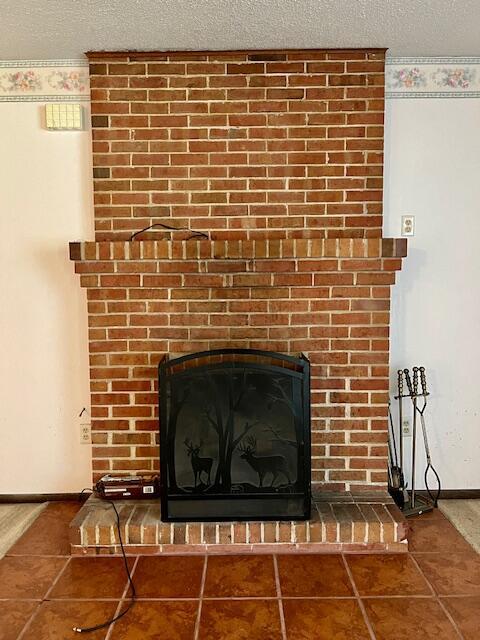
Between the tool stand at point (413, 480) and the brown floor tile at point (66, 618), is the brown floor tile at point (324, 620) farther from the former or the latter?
the tool stand at point (413, 480)

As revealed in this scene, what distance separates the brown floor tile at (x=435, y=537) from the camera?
2.17 meters

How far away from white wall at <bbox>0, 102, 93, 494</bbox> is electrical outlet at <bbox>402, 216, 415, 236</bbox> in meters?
1.59

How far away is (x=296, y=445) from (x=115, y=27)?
196 centimetres

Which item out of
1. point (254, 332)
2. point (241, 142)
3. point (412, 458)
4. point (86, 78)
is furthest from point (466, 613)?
point (86, 78)

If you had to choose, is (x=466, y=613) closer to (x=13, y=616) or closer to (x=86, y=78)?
(x=13, y=616)

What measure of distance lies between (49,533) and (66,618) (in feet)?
2.11

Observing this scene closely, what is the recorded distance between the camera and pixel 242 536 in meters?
2.13

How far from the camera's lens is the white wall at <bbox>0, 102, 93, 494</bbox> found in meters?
2.47

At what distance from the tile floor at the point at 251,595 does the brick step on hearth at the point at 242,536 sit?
42mm

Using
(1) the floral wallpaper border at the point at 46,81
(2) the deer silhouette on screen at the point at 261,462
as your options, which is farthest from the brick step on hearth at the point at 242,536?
(1) the floral wallpaper border at the point at 46,81

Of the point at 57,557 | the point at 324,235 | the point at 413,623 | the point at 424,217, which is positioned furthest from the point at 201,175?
the point at 413,623

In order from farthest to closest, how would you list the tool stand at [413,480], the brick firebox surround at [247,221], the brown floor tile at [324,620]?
the tool stand at [413,480]
the brick firebox surround at [247,221]
the brown floor tile at [324,620]

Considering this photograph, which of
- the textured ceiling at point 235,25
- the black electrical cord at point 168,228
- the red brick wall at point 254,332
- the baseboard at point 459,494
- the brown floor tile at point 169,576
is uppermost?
the textured ceiling at point 235,25

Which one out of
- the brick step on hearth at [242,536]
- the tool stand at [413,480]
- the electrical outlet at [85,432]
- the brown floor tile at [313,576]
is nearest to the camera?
the brown floor tile at [313,576]
